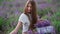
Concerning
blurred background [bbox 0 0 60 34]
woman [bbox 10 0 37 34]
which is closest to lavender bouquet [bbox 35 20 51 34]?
woman [bbox 10 0 37 34]

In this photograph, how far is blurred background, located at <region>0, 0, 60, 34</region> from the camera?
3.46 meters

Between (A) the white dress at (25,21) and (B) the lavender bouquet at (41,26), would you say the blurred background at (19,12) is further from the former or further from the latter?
(A) the white dress at (25,21)

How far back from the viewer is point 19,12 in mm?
3455

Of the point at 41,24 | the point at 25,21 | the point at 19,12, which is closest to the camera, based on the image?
the point at 25,21

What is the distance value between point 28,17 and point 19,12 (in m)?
0.55

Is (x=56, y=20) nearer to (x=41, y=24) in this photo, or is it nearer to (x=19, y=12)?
(x=41, y=24)

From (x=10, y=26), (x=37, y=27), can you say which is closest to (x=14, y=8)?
(x=10, y=26)

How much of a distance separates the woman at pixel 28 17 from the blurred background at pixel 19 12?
49cm

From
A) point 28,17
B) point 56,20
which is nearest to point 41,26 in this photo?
point 28,17

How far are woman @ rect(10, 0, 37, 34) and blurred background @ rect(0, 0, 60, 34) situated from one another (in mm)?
487

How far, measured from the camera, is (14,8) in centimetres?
353

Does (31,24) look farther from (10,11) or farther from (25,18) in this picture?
(10,11)

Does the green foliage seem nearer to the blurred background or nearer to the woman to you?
the blurred background

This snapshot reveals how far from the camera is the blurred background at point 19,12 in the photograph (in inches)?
136
